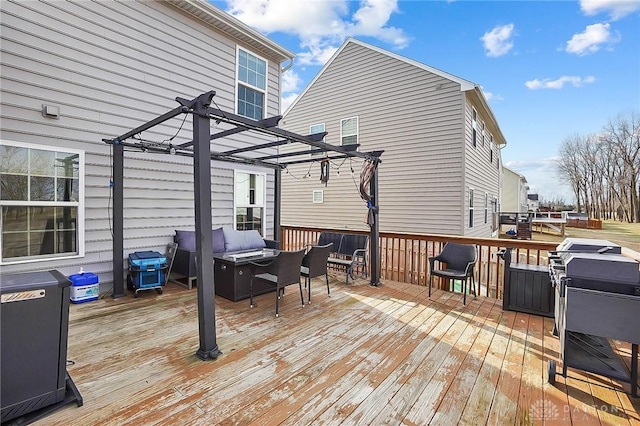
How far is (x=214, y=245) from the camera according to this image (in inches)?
208

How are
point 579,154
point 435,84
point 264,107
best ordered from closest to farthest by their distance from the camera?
point 264,107 < point 435,84 < point 579,154

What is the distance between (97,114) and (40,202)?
1485 millimetres

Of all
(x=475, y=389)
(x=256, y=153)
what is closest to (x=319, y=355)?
(x=475, y=389)

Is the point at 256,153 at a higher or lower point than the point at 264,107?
lower

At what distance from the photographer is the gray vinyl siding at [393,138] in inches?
311

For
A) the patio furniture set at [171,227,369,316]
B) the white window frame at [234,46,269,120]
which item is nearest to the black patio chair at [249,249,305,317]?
the patio furniture set at [171,227,369,316]

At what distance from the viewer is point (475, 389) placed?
2307 mm

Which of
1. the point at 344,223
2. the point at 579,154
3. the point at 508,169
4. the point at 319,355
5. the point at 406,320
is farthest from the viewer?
the point at 579,154

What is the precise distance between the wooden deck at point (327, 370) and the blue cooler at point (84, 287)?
249mm

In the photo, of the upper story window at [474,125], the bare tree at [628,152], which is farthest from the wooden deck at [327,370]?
the bare tree at [628,152]

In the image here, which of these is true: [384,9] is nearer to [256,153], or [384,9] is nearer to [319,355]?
[256,153]

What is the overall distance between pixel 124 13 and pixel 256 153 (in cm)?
322

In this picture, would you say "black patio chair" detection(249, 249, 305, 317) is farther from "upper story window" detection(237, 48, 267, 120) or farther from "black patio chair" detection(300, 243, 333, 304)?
"upper story window" detection(237, 48, 267, 120)

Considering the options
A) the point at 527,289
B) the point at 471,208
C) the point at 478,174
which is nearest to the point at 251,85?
the point at 527,289
